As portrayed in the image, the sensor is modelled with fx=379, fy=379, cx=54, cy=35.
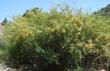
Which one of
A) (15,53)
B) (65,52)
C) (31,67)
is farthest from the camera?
(15,53)

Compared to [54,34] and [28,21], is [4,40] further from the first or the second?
[54,34]

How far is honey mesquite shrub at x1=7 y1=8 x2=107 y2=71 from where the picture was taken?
1552 cm

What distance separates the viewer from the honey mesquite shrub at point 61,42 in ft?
50.9

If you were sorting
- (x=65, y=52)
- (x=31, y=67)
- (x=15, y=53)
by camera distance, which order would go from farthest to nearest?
(x=15, y=53), (x=31, y=67), (x=65, y=52)

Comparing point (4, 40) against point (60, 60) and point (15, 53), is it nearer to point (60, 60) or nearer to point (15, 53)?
point (15, 53)

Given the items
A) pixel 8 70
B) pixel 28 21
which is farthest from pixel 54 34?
pixel 8 70

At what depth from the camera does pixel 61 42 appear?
15703mm

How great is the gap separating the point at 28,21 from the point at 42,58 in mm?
2188

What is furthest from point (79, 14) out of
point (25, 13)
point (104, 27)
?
point (25, 13)

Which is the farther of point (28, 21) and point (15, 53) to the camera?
point (15, 53)

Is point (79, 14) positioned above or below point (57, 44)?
above

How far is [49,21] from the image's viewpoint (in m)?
16.2

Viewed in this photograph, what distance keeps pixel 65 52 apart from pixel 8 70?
10.2ft

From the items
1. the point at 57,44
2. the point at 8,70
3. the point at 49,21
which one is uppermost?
the point at 49,21
